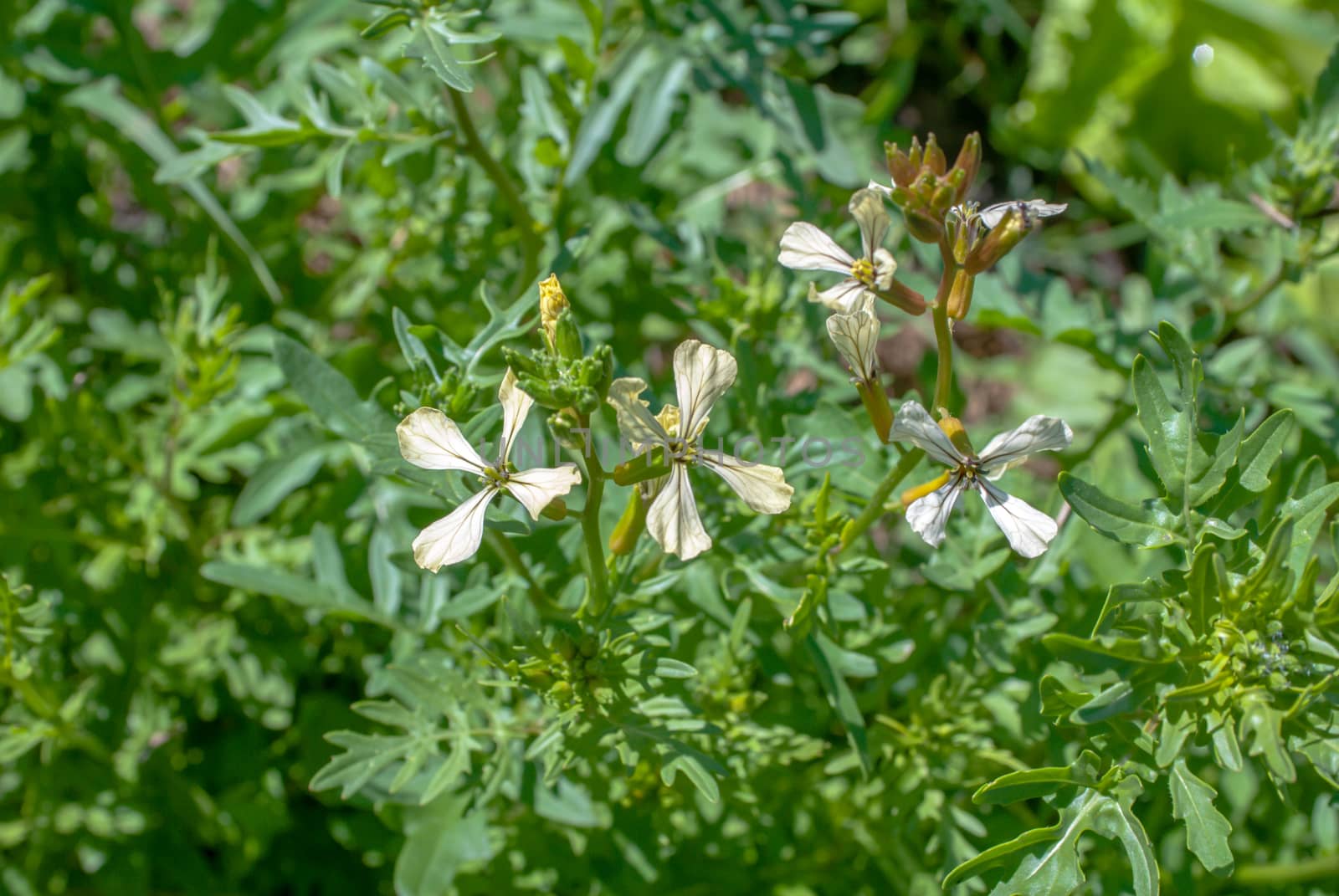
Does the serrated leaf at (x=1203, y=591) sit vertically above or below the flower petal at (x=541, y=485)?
below

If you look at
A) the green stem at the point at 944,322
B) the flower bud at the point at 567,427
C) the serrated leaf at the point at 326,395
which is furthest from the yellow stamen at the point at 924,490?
the serrated leaf at the point at 326,395

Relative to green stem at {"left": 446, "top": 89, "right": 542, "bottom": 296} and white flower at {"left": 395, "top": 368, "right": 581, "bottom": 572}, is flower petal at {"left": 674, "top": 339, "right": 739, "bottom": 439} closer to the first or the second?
white flower at {"left": 395, "top": 368, "right": 581, "bottom": 572}

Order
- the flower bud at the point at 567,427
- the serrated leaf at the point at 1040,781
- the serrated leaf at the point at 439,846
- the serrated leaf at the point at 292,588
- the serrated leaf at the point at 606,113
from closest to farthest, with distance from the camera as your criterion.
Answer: the flower bud at the point at 567,427 → the serrated leaf at the point at 1040,781 → the serrated leaf at the point at 439,846 → the serrated leaf at the point at 292,588 → the serrated leaf at the point at 606,113

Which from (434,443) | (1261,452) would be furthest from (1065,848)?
(434,443)

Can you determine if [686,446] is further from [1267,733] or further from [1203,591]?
[1267,733]

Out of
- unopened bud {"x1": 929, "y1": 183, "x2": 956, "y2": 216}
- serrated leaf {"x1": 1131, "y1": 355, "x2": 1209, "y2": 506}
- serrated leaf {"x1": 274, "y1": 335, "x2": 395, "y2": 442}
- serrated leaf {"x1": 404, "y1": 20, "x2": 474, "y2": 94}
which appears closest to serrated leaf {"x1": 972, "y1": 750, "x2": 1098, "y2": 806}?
serrated leaf {"x1": 1131, "y1": 355, "x2": 1209, "y2": 506}

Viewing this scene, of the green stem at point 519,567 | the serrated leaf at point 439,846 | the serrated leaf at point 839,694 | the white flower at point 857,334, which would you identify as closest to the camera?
the white flower at point 857,334

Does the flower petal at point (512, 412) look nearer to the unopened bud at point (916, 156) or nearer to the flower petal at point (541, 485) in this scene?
the flower petal at point (541, 485)

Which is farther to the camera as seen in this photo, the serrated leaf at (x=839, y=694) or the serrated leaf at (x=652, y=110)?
the serrated leaf at (x=652, y=110)
